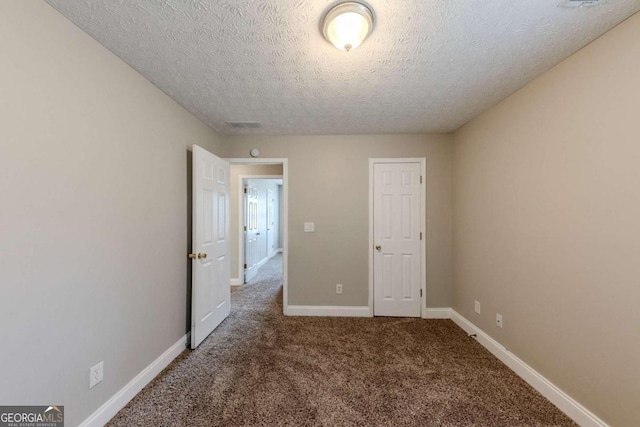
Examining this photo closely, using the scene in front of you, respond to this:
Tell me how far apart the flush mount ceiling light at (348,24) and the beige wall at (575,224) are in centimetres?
138

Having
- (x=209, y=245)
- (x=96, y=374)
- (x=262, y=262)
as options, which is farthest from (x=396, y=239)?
(x=262, y=262)

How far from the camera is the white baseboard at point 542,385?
4.85 feet

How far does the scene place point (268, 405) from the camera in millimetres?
1658

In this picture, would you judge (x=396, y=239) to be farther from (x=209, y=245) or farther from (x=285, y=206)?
(x=209, y=245)

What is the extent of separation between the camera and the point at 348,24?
4.02 feet

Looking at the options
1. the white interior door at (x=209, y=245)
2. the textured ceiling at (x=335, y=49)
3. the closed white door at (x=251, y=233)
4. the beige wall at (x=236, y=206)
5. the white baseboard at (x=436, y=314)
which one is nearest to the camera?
the textured ceiling at (x=335, y=49)

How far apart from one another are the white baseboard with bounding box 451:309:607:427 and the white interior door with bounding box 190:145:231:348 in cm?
279

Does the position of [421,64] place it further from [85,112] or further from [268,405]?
[268,405]

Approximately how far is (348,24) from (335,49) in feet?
0.96

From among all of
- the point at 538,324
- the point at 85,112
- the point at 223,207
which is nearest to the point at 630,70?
the point at 538,324

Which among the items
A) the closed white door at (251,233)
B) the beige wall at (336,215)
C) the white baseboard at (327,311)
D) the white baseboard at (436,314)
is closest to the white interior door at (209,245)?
the beige wall at (336,215)

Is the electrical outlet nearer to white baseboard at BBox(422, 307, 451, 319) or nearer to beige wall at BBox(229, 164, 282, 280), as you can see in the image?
beige wall at BBox(229, 164, 282, 280)

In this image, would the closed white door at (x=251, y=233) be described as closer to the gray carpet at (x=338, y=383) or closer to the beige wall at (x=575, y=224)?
the gray carpet at (x=338, y=383)

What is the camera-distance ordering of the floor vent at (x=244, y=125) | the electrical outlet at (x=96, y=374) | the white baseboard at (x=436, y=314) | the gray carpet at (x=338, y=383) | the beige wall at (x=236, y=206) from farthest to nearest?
the beige wall at (x=236, y=206)
the white baseboard at (x=436, y=314)
the floor vent at (x=244, y=125)
the gray carpet at (x=338, y=383)
the electrical outlet at (x=96, y=374)
